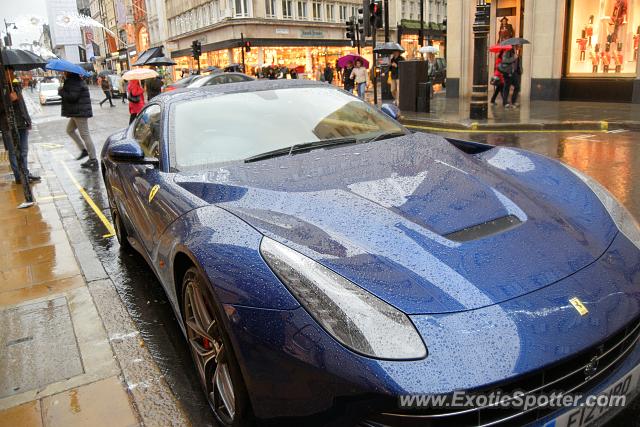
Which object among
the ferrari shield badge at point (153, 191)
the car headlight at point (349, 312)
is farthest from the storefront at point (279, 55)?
the car headlight at point (349, 312)

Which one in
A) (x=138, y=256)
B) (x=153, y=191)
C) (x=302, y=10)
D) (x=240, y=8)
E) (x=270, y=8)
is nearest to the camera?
(x=153, y=191)

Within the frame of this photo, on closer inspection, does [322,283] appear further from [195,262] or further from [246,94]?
[246,94]

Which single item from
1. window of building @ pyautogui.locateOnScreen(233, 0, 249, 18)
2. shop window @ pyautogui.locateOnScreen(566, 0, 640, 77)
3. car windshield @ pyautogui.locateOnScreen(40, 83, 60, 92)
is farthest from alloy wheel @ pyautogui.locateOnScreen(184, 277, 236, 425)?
Result: window of building @ pyautogui.locateOnScreen(233, 0, 249, 18)

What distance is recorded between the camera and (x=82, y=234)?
229 inches

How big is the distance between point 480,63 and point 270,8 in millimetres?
42195

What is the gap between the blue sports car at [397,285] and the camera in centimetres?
165

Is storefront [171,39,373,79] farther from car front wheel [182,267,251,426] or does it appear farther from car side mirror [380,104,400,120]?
car front wheel [182,267,251,426]

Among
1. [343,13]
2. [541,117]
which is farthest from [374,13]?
[343,13]

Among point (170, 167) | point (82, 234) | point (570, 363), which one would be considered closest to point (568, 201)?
point (570, 363)

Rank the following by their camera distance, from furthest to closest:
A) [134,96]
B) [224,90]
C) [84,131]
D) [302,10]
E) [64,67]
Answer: [302,10] → [134,96] → [84,131] → [64,67] → [224,90]

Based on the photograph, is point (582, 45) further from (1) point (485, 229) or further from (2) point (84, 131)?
(1) point (485, 229)

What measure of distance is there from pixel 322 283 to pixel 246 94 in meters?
2.27

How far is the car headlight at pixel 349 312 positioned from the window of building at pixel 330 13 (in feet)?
195

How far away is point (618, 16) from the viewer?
1579cm
